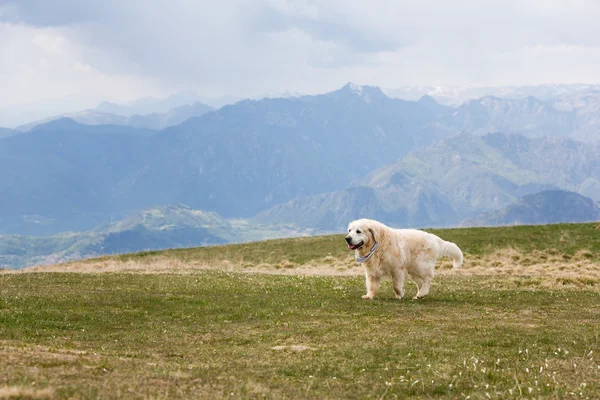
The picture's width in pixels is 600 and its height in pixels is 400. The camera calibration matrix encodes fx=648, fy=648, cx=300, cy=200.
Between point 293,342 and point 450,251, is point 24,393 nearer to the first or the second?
point 293,342

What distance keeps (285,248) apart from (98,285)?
117 ft

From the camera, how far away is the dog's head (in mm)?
21750

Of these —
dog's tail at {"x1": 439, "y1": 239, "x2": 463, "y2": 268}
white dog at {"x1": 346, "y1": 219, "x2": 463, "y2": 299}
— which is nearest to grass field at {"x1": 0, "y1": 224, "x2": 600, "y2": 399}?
white dog at {"x1": 346, "y1": 219, "x2": 463, "y2": 299}

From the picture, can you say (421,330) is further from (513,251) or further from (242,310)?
(513,251)

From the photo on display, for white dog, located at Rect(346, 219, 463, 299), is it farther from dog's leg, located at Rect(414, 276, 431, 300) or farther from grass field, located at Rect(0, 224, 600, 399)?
grass field, located at Rect(0, 224, 600, 399)

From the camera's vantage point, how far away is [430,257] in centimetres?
2269

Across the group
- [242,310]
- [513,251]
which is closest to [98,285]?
[242,310]

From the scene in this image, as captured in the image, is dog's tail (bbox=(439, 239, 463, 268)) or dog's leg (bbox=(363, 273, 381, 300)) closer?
dog's leg (bbox=(363, 273, 381, 300))

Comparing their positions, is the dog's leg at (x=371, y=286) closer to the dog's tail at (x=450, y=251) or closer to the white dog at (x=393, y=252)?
the white dog at (x=393, y=252)

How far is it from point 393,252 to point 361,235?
1238mm

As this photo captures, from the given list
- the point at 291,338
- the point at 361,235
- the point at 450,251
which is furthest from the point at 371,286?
the point at 291,338

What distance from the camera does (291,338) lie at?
1541cm

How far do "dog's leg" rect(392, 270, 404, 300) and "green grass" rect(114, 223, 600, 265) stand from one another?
30.3 metres

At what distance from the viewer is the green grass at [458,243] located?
171 ft
